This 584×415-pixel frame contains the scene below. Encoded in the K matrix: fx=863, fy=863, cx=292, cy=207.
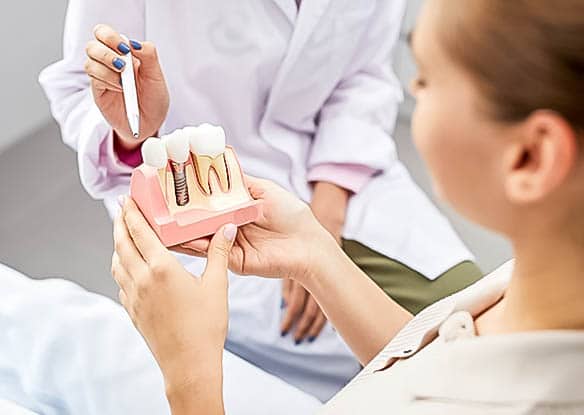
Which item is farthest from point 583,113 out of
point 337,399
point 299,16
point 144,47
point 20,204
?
point 20,204

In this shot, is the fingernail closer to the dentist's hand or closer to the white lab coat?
the dentist's hand

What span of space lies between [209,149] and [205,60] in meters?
0.34

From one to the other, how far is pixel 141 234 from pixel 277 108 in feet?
1.49

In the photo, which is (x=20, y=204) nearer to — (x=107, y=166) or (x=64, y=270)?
(x=64, y=270)

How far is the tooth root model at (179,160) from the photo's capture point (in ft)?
2.40

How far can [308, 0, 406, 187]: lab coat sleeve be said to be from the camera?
1.14 m

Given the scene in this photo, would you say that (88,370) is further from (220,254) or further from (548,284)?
(548,284)

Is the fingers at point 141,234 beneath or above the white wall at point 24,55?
above

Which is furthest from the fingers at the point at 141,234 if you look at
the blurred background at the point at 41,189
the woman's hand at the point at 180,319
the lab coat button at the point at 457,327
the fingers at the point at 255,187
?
the blurred background at the point at 41,189

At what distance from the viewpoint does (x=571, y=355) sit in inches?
21.1

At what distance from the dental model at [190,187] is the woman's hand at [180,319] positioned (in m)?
0.05

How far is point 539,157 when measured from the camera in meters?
0.47

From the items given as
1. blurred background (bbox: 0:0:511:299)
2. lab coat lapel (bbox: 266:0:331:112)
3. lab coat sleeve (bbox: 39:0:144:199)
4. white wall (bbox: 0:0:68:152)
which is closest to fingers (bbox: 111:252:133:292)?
lab coat sleeve (bbox: 39:0:144:199)

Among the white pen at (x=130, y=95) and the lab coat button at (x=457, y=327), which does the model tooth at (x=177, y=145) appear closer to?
the white pen at (x=130, y=95)
